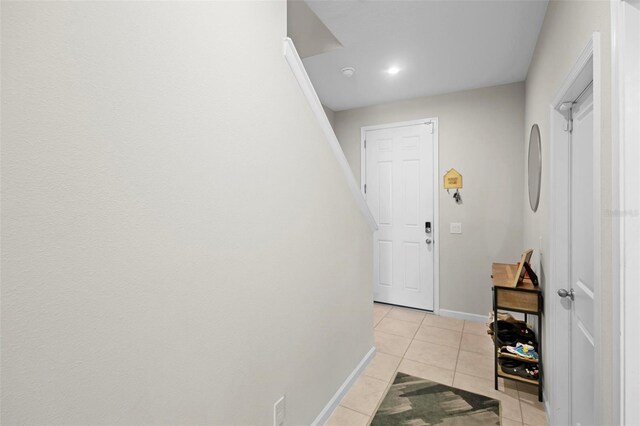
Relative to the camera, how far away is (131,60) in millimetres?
796

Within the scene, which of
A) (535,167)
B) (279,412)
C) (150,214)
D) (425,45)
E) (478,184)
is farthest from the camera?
(478,184)

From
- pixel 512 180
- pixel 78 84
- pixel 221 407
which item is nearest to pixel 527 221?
pixel 512 180

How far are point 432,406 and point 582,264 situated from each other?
127cm

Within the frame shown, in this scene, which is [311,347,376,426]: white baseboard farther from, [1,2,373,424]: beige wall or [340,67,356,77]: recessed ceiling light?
[340,67,356,77]: recessed ceiling light

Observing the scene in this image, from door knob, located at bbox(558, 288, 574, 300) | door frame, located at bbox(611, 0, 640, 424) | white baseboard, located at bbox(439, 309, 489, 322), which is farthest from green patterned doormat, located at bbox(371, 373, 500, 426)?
white baseboard, located at bbox(439, 309, 489, 322)

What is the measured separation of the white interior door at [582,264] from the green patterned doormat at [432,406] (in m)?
0.48

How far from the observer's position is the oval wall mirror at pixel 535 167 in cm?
219

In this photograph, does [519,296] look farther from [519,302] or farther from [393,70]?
[393,70]

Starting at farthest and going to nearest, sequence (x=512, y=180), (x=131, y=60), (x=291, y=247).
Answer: (x=512, y=180) < (x=291, y=247) < (x=131, y=60)

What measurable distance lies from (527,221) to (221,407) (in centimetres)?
297

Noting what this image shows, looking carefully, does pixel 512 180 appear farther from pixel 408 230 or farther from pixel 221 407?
pixel 221 407

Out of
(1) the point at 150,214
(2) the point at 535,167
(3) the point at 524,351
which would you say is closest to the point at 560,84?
(2) the point at 535,167

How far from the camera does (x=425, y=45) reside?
7.98 ft

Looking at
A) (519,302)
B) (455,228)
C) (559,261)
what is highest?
(455,228)
